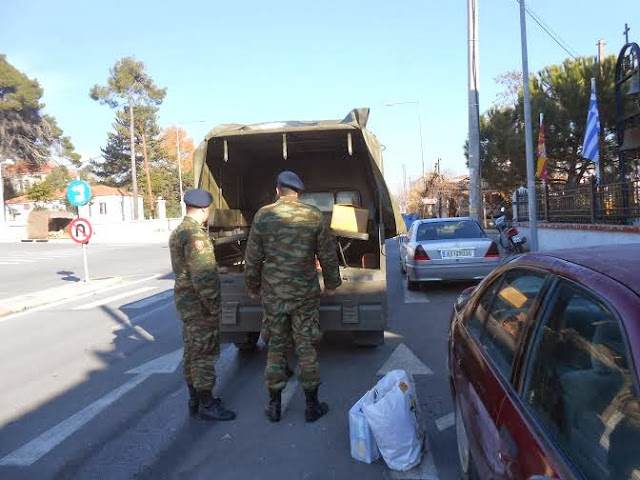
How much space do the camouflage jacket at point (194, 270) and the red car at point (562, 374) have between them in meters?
2.26

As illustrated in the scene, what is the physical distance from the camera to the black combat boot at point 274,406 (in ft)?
13.7

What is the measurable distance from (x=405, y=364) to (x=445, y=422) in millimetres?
1553

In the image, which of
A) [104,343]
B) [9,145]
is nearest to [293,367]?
[104,343]

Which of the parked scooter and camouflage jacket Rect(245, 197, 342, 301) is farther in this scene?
the parked scooter

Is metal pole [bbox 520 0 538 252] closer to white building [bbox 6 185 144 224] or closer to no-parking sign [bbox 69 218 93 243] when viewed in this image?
no-parking sign [bbox 69 218 93 243]

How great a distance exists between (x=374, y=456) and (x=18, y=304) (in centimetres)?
978

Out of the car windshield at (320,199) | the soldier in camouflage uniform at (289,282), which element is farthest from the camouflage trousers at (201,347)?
the car windshield at (320,199)

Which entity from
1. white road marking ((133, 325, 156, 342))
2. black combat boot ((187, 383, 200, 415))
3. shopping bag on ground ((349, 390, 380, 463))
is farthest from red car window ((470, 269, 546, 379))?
white road marking ((133, 325, 156, 342))

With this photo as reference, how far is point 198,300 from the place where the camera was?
429 cm

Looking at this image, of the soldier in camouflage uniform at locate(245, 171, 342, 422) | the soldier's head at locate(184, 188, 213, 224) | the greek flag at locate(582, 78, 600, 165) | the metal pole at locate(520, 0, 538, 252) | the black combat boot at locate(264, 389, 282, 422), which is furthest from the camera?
the greek flag at locate(582, 78, 600, 165)

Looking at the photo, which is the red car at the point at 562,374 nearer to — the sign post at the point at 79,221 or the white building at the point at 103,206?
the sign post at the point at 79,221

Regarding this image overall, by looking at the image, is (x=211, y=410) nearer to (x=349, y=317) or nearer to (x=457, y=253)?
(x=349, y=317)

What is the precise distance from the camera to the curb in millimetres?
10539

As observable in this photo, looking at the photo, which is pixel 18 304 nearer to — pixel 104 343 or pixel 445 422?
pixel 104 343
